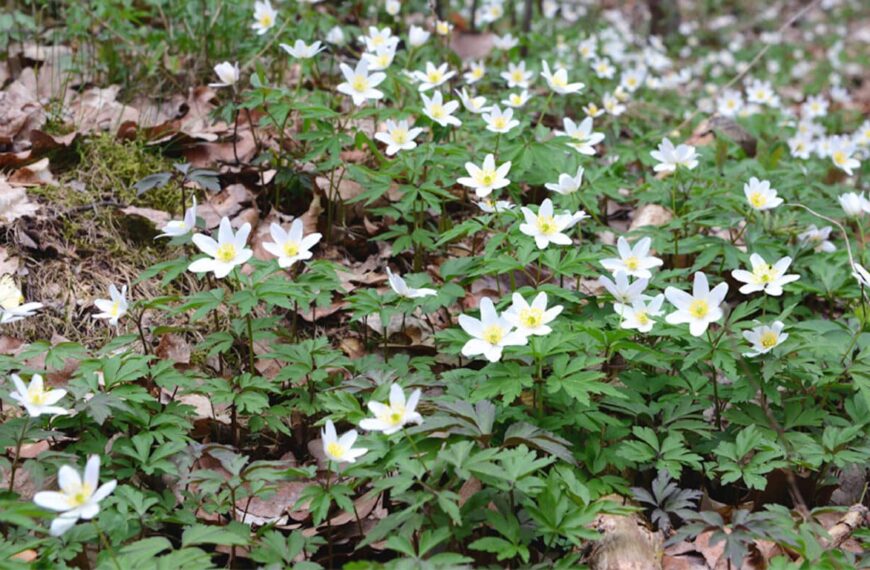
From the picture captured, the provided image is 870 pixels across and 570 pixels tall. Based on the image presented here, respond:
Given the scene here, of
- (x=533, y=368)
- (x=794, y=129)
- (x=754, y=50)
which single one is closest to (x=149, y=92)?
(x=533, y=368)

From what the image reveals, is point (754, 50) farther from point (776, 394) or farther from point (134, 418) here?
point (134, 418)

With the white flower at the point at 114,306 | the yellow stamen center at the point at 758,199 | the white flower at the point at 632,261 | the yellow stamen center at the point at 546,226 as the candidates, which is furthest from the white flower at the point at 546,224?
the white flower at the point at 114,306

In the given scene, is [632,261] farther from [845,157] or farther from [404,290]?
[845,157]

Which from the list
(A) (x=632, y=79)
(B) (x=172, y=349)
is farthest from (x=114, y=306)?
(A) (x=632, y=79)

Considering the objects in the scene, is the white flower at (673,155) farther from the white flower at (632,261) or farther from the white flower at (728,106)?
the white flower at (728,106)

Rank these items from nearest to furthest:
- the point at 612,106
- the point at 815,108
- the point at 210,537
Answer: the point at 210,537 → the point at 612,106 → the point at 815,108

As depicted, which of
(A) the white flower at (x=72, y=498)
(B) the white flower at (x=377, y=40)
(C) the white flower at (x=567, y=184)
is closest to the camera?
(A) the white flower at (x=72, y=498)
